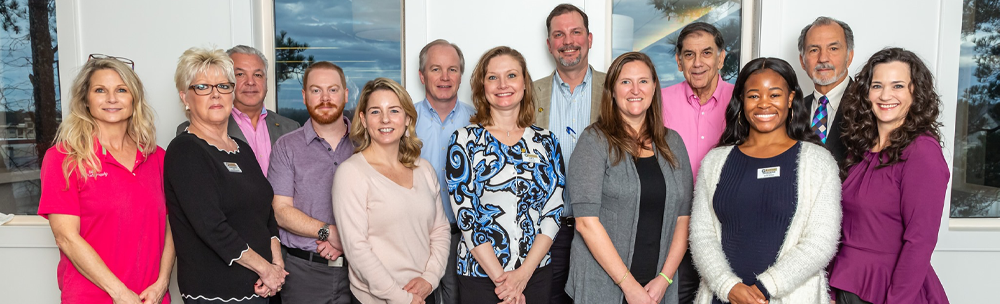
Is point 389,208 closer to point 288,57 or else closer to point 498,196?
point 498,196

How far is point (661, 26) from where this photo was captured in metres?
3.96

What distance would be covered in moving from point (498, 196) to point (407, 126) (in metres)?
0.56

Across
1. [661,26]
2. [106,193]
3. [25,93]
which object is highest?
[661,26]

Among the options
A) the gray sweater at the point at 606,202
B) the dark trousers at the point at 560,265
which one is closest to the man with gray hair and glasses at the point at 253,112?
the dark trousers at the point at 560,265

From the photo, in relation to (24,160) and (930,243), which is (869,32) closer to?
(930,243)

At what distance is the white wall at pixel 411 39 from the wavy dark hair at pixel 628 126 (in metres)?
1.46

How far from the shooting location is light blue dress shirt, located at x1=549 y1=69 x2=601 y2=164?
3.10 meters

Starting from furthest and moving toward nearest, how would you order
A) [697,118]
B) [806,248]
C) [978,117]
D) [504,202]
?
[978,117]
[697,118]
[504,202]
[806,248]

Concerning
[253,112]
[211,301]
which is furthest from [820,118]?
[253,112]

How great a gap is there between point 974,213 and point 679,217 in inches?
118

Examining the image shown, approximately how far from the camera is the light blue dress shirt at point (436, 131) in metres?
3.14

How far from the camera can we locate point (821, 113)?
2820mm

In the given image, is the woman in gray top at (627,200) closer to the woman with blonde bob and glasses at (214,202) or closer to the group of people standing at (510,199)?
the group of people standing at (510,199)

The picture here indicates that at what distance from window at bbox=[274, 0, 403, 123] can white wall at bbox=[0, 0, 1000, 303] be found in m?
0.19
